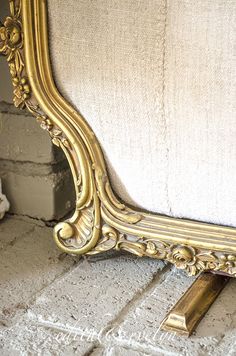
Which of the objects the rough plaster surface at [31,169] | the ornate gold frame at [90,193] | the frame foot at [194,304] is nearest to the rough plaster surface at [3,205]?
the rough plaster surface at [31,169]

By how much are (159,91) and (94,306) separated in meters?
0.35

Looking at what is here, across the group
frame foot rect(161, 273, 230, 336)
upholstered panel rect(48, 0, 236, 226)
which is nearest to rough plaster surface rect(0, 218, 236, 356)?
frame foot rect(161, 273, 230, 336)

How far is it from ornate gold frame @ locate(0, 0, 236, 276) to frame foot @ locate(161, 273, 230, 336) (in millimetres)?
30

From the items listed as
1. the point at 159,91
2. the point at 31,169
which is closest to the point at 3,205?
the point at 31,169

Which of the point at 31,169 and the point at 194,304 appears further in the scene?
the point at 31,169

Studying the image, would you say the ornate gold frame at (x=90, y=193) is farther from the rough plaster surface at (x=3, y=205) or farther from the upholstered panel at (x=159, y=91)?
the rough plaster surface at (x=3, y=205)

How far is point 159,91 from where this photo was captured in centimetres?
97

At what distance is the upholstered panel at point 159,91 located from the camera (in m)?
0.92

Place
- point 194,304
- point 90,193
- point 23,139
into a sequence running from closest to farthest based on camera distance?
point 194,304, point 90,193, point 23,139

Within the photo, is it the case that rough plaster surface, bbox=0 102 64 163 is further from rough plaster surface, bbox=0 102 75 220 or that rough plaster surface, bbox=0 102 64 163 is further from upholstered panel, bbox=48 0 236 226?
Result: upholstered panel, bbox=48 0 236 226

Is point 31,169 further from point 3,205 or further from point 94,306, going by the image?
point 94,306

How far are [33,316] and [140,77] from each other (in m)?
0.40

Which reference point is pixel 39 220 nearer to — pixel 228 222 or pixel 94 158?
pixel 94 158

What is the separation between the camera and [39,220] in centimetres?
→ 132
